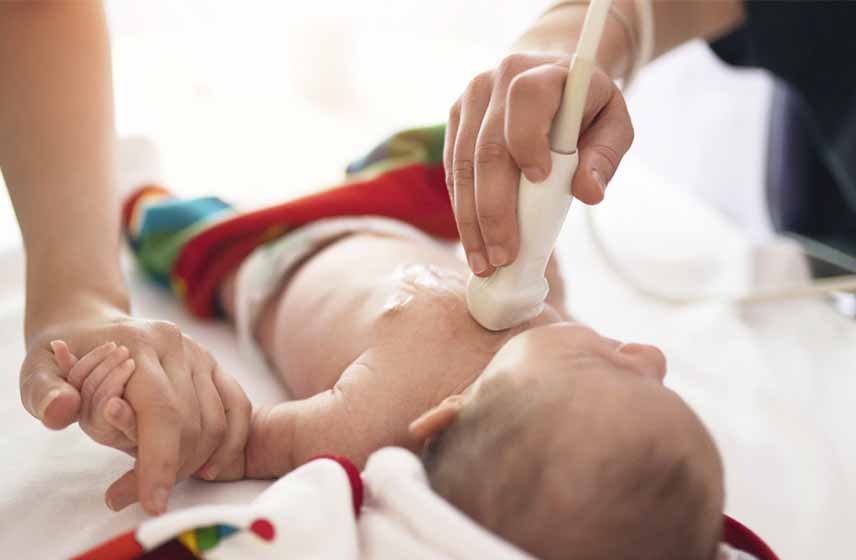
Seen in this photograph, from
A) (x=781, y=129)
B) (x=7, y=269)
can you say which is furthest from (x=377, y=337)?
(x=781, y=129)

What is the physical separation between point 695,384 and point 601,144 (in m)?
0.40

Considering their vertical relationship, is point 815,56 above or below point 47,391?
above

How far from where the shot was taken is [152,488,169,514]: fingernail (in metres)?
0.60

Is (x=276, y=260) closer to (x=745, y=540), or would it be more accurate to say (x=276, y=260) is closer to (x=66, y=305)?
(x=66, y=305)

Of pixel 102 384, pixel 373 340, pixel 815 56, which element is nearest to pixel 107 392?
pixel 102 384

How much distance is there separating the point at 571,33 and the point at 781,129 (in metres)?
0.69

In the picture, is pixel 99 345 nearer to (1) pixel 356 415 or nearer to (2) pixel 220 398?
(2) pixel 220 398

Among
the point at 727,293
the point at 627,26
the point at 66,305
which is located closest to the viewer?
the point at 66,305

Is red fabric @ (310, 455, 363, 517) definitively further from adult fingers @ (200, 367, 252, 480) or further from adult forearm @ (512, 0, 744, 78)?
adult forearm @ (512, 0, 744, 78)

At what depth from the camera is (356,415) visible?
0.68 metres

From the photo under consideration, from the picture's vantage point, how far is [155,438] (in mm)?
604

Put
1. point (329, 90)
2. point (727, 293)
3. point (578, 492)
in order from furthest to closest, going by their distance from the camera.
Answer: point (329, 90) → point (727, 293) → point (578, 492)

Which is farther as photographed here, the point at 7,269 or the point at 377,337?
the point at 7,269

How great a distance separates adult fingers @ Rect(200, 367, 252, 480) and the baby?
0.05 feet
